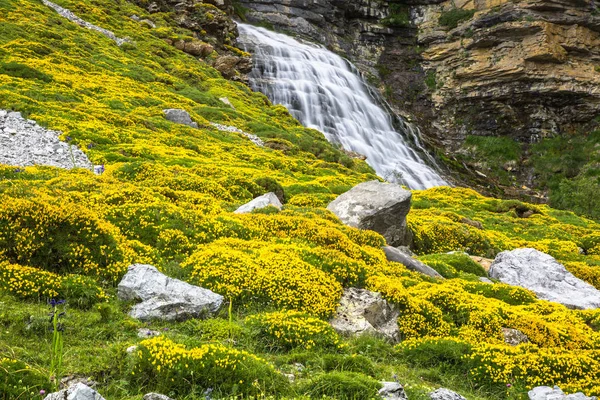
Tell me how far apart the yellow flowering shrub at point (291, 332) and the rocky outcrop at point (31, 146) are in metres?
13.7

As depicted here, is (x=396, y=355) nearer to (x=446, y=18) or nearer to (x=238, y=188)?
(x=238, y=188)

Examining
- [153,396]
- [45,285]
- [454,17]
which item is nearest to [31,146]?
[45,285]

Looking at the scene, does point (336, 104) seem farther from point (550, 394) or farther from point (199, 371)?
point (199, 371)

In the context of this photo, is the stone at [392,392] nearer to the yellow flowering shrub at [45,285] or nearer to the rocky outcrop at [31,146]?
the yellow flowering shrub at [45,285]

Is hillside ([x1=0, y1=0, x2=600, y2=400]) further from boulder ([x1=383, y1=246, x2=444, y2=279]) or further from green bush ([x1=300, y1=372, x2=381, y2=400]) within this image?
boulder ([x1=383, y1=246, x2=444, y2=279])

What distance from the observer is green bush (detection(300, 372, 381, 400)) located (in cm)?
650

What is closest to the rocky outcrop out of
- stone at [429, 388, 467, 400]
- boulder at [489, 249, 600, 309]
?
stone at [429, 388, 467, 400]

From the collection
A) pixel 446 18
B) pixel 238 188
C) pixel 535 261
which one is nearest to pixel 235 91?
pixel 238 188

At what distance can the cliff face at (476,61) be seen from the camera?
7744 centimetres

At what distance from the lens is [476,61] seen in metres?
83.4

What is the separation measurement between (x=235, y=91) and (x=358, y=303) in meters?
43.4

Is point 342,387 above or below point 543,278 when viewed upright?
above

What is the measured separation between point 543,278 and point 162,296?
1346 centimetres

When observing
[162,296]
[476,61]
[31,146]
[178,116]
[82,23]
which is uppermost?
[476,61]
